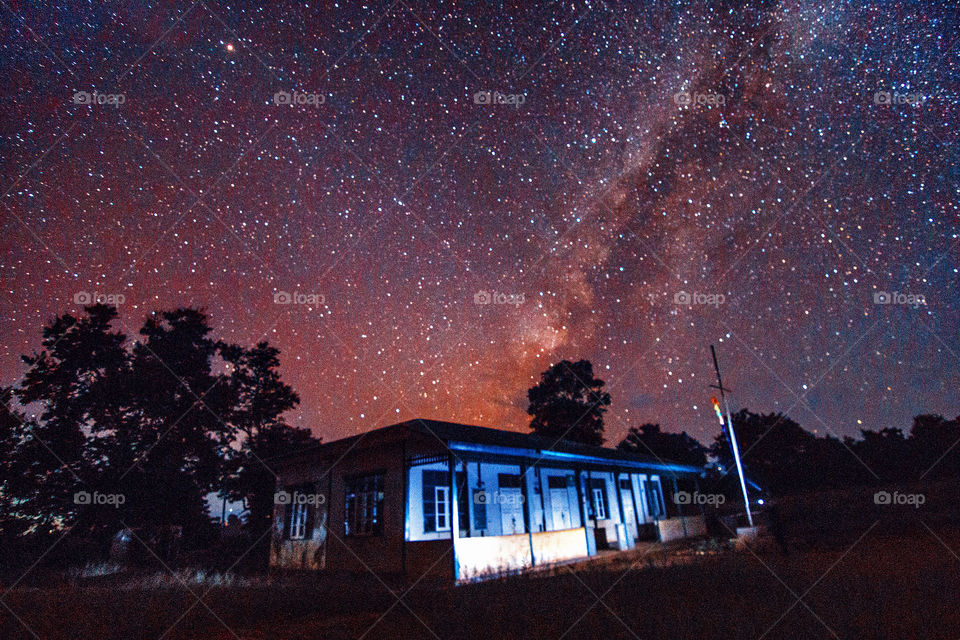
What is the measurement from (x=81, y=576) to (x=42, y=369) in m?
12.1

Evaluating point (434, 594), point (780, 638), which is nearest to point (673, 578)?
point (780, 638)

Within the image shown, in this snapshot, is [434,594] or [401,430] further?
[401,430]

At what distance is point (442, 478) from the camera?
50.3ft

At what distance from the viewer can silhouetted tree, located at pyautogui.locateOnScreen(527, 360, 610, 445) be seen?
41.2 m

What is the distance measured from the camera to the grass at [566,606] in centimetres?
571

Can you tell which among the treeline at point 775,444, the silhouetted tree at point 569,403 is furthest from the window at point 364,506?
the silhouetted tree at point 569,403

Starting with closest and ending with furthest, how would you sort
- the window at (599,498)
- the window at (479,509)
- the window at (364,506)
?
the window at (364,506), the window at (479,509), the window at (599,498)

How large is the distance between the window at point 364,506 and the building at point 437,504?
0.03 metres

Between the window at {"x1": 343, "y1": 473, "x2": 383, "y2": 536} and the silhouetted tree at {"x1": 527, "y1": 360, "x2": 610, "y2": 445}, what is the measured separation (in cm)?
2689

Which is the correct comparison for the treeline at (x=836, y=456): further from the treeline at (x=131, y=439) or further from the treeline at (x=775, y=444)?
the treeline at (x=131, y=439)

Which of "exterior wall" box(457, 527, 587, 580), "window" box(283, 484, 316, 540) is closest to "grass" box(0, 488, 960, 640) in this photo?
"exterior wall" box(457, 527, 587, 580)

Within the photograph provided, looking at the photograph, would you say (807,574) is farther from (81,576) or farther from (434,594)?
(81,576)

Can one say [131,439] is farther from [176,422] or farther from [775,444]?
[775,444]

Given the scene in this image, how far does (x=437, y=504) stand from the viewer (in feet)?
48.8
